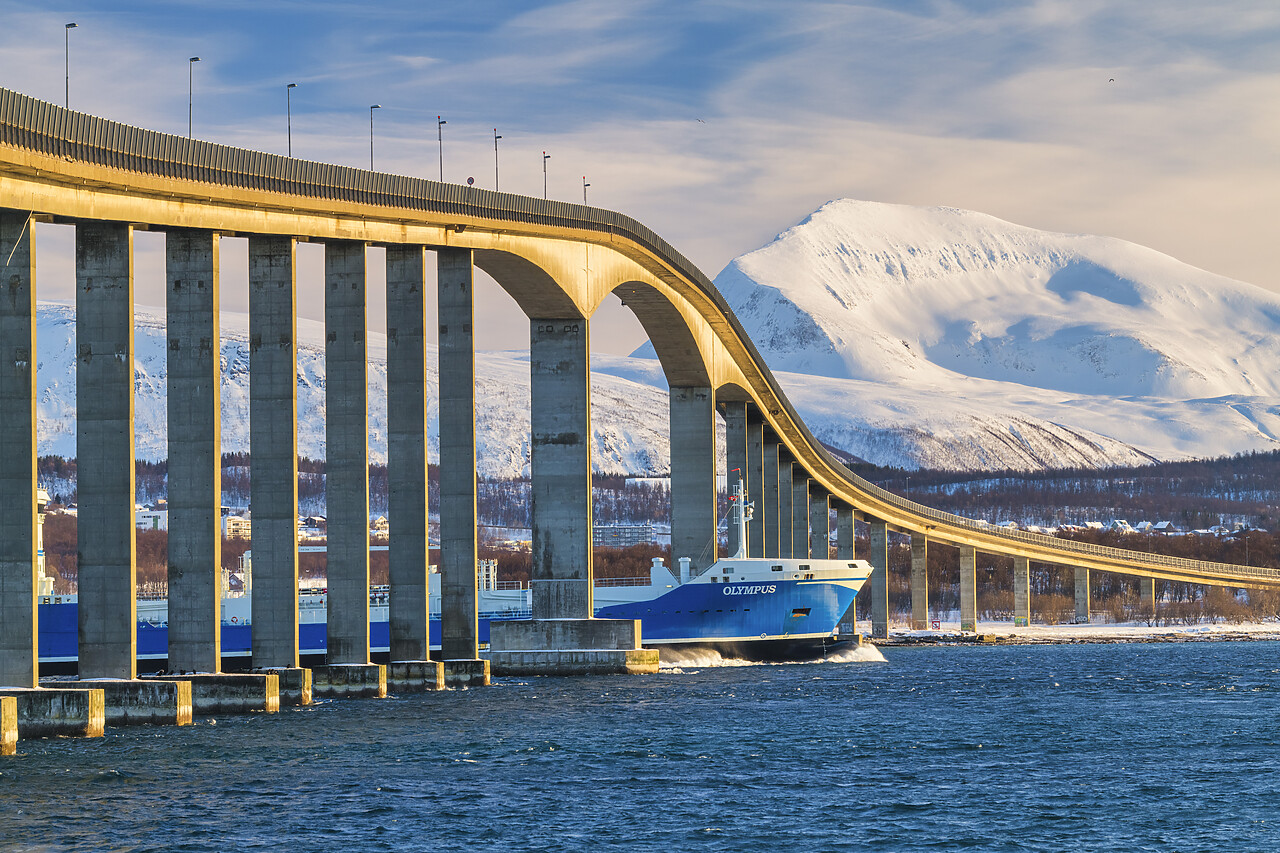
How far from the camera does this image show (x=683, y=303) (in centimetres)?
9862

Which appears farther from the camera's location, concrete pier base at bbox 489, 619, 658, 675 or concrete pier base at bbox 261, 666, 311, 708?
concrete pier base at bbox 489, 619, 658, 675

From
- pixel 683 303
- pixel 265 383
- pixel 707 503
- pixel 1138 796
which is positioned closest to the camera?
pixel 1138 796

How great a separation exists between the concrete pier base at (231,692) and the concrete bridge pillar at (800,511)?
99.6m

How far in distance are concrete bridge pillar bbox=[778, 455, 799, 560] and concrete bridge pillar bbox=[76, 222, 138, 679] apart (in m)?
94.3

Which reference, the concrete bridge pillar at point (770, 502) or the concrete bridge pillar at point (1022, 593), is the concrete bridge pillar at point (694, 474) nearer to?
the concrete bridge pillar at point (770, 502)

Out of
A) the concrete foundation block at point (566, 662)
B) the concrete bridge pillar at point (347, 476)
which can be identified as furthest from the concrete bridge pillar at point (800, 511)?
the concrete bridge pillar at point (347, 476)

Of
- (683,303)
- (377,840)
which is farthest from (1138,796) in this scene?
(683,303)

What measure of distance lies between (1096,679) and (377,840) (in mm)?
64312

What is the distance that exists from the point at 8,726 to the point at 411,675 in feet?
76.2

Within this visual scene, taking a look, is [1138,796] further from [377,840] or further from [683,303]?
[683,303]

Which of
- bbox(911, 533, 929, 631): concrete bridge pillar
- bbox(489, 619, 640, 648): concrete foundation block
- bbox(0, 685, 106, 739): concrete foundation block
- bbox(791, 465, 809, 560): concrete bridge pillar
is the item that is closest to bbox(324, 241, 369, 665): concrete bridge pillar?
bbox(0, 685, 106, 739): concrete foundation block

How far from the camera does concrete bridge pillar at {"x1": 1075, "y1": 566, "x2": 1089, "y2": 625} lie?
617ft

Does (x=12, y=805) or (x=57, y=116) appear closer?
(x=12, y=805)

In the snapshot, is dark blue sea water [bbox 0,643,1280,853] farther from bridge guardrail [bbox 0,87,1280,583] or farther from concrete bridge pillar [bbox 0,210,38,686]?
bridge guardrail [bbox 0,87,1280,583]
